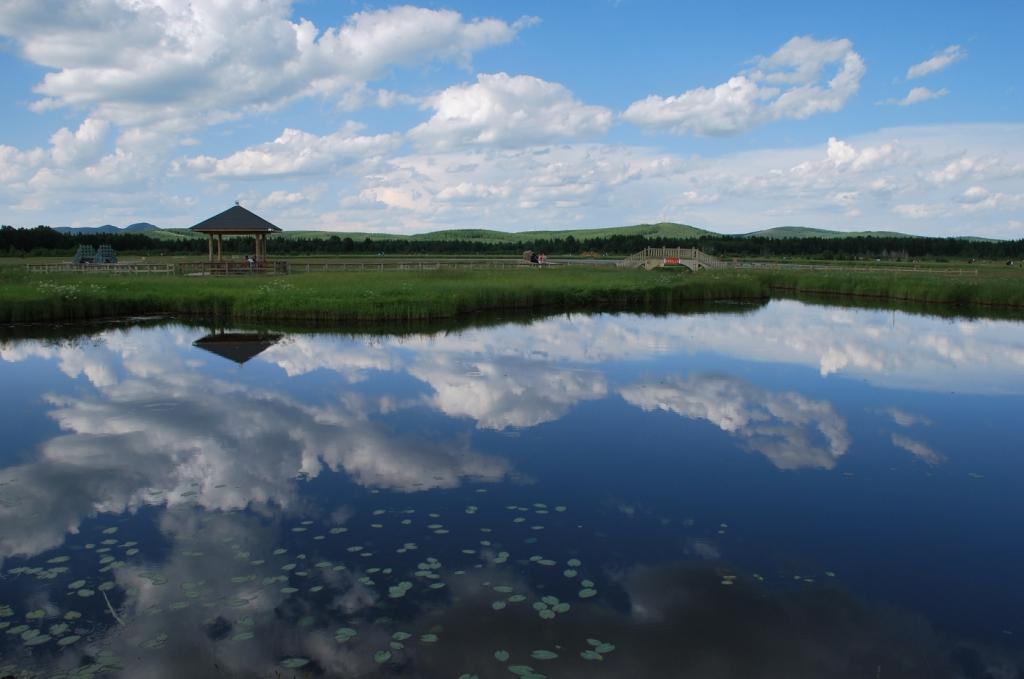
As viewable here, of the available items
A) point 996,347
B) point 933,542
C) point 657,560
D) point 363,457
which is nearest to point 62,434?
point 363,457

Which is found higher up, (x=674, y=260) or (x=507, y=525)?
(x=674, y=260)

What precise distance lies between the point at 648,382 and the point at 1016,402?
8468 millimetres

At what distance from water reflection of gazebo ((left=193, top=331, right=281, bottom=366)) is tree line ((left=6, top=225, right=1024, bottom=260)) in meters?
63.5

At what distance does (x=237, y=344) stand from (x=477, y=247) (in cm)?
10062

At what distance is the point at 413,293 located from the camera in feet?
111

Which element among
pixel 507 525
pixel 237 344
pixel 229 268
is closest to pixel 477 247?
pixel 229 268

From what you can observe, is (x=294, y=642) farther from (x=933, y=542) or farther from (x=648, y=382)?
(x=648, y=382)

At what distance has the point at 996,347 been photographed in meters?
26.3

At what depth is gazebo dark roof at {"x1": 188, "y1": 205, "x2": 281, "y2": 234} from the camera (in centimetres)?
4456

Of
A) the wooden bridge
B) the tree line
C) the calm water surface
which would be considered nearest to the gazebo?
the calm water surface

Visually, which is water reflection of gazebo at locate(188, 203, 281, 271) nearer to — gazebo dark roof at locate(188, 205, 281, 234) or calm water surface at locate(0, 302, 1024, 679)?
gazebo dark roof at locate(188, 205, 281, 234)

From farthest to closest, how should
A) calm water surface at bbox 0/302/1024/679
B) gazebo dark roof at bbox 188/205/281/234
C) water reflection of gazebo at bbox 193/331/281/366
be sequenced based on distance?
1. gazebo dark roof at bbox 188/205/281/234
2. water reflection of gazebo at bbox 193/331/281/366
3. calm water surface at bbox 0/302/1024/679

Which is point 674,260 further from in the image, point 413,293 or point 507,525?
point 507,525

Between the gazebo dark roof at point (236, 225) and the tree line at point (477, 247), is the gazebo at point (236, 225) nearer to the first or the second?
the gazebo dark roof at point (236, 225)
